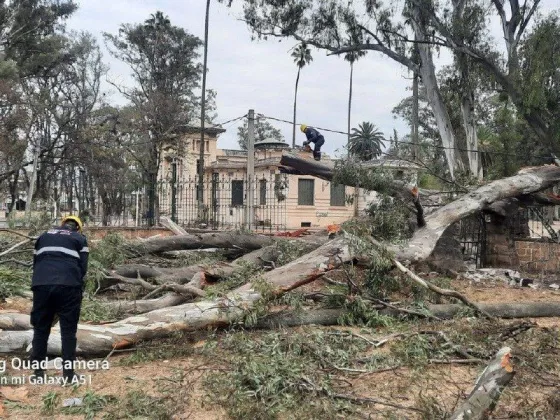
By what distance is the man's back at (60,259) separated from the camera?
13.9 ft

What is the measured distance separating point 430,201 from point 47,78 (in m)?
A: 21.5

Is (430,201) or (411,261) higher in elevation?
(430,201)

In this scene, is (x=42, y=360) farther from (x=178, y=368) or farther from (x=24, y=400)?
(x=178, y=368)

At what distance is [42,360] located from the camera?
4.36m

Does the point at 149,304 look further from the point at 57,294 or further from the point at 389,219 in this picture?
the point at 389,219

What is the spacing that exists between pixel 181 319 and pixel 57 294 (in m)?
1.31

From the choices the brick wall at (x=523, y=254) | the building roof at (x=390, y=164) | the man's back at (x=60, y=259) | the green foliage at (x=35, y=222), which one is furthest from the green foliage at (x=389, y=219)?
the green foliage at (x=35, y=222)

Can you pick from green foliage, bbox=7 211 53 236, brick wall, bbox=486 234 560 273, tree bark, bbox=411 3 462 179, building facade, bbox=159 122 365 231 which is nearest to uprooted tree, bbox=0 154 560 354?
brick wall, bbox=486 234 560 273

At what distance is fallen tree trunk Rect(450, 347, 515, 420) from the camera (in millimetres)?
2840

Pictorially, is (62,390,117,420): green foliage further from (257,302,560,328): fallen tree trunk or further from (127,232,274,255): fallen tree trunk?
(127,232,274,255): fallen tree trunk

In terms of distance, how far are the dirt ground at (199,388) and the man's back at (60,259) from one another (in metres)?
0.79

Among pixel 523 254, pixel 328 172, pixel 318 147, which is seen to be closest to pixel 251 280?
pixel 328 172

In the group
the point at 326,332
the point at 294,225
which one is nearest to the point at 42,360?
the point at 326,332

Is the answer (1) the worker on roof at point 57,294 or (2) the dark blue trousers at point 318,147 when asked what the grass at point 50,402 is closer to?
(1) the worker on roof at point 57,294
